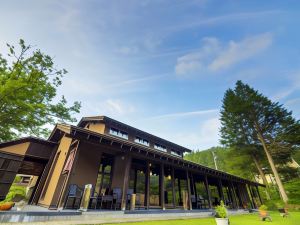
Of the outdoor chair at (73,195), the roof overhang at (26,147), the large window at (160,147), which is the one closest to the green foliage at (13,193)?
the outdoor chair at (73,195)

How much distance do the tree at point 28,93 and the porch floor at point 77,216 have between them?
795 cm

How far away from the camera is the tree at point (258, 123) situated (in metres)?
23.4

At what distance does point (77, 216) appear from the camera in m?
7.04

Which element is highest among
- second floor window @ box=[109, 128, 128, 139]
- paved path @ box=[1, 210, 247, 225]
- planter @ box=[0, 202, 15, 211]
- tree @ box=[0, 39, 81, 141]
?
tree @ box=[0, 39, 81, 141]

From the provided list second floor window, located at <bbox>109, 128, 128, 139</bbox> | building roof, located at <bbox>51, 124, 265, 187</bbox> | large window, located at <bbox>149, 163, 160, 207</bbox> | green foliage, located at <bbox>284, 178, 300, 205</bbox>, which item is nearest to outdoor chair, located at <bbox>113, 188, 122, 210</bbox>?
building roof, located at <bbox>51, 124, 265, 187</bbox>

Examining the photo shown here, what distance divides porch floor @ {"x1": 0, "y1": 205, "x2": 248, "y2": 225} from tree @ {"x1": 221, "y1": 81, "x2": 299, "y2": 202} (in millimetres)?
20664

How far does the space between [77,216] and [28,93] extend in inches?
389

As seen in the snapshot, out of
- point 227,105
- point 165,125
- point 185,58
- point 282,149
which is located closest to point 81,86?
point 185,58

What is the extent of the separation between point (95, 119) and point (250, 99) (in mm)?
24096

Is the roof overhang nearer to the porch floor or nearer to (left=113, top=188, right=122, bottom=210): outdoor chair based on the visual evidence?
the porch floor

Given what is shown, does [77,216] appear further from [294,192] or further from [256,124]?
[294,192]

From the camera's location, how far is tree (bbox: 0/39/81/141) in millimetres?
11883

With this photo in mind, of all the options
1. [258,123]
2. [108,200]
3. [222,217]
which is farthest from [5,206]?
[258,123]

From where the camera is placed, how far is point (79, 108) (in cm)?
1894
